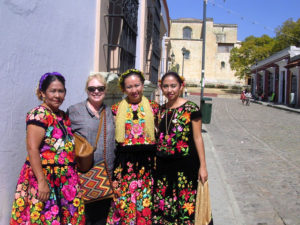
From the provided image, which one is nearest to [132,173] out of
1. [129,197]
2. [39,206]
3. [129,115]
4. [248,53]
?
[129,197]

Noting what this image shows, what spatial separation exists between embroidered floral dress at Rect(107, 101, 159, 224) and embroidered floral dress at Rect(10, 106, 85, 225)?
0.53m

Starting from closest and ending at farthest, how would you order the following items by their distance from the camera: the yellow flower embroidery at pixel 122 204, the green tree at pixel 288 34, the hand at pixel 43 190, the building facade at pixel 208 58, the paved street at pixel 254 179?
the hand at pixel 43 190 → the yellow flower embroidery at pixel 122 204 → the paved street at pixel 254 179 → the green tree at pixel 288 34 → the building facade at pixel 208 58

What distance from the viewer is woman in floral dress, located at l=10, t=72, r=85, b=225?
7.23 feet

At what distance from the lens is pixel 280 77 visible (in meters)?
28.5

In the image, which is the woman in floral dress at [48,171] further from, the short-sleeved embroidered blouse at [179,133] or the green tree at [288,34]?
the green tree at [288,34]

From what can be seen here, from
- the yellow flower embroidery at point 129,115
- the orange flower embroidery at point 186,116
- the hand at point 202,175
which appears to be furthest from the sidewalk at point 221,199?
the yellow flower embroidery at point 129,115

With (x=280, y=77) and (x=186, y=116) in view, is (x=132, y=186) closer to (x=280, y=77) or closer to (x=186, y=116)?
(x=186, y=116)

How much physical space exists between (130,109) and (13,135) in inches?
42.4

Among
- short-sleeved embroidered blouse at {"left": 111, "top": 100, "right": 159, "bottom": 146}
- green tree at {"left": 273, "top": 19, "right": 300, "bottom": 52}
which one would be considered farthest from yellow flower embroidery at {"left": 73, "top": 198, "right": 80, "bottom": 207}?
green tree at {"left": 273, "top": 19, "right": 300, "bottom": 52}

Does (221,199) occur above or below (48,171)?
below

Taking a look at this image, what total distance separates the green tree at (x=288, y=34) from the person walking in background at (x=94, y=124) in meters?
34.5

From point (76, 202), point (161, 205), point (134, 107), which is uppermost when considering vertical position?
point (134, 107)

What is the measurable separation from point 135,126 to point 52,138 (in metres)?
0.87

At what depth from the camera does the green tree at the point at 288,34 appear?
109 ft
